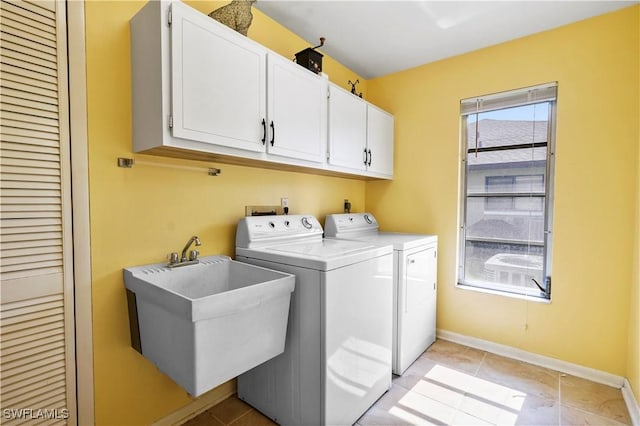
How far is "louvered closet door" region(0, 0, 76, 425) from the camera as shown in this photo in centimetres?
117

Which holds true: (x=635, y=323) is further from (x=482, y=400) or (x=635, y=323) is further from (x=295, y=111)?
(x=295, y=111)

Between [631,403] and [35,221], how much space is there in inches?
131

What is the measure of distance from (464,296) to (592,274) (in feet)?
2.97

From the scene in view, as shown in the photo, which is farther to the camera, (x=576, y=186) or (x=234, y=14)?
(x=576, y=186)

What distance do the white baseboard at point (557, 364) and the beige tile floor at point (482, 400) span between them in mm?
47

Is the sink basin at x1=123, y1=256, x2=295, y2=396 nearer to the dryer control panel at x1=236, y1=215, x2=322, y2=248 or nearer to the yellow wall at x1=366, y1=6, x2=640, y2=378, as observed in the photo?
the dryer control panel at x1=236, y1=215, x2=322, y2=248

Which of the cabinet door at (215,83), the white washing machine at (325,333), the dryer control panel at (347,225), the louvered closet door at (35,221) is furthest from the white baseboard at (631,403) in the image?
the louvered closet door at (35,221)

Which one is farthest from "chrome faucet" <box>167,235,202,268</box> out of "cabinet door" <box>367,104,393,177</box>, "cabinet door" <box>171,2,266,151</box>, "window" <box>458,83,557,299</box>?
"window" <box>458,83,557,299</box>

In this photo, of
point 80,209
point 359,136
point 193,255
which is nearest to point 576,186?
point 359,136

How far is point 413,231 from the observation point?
295cm

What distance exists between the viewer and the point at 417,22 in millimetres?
2203

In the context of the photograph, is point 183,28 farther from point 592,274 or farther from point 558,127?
point 592,274

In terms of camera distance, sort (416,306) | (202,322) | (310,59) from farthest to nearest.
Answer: (416,306) → (310,59) → (202,322)

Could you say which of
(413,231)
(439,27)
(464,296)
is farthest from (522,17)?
(464,296)
